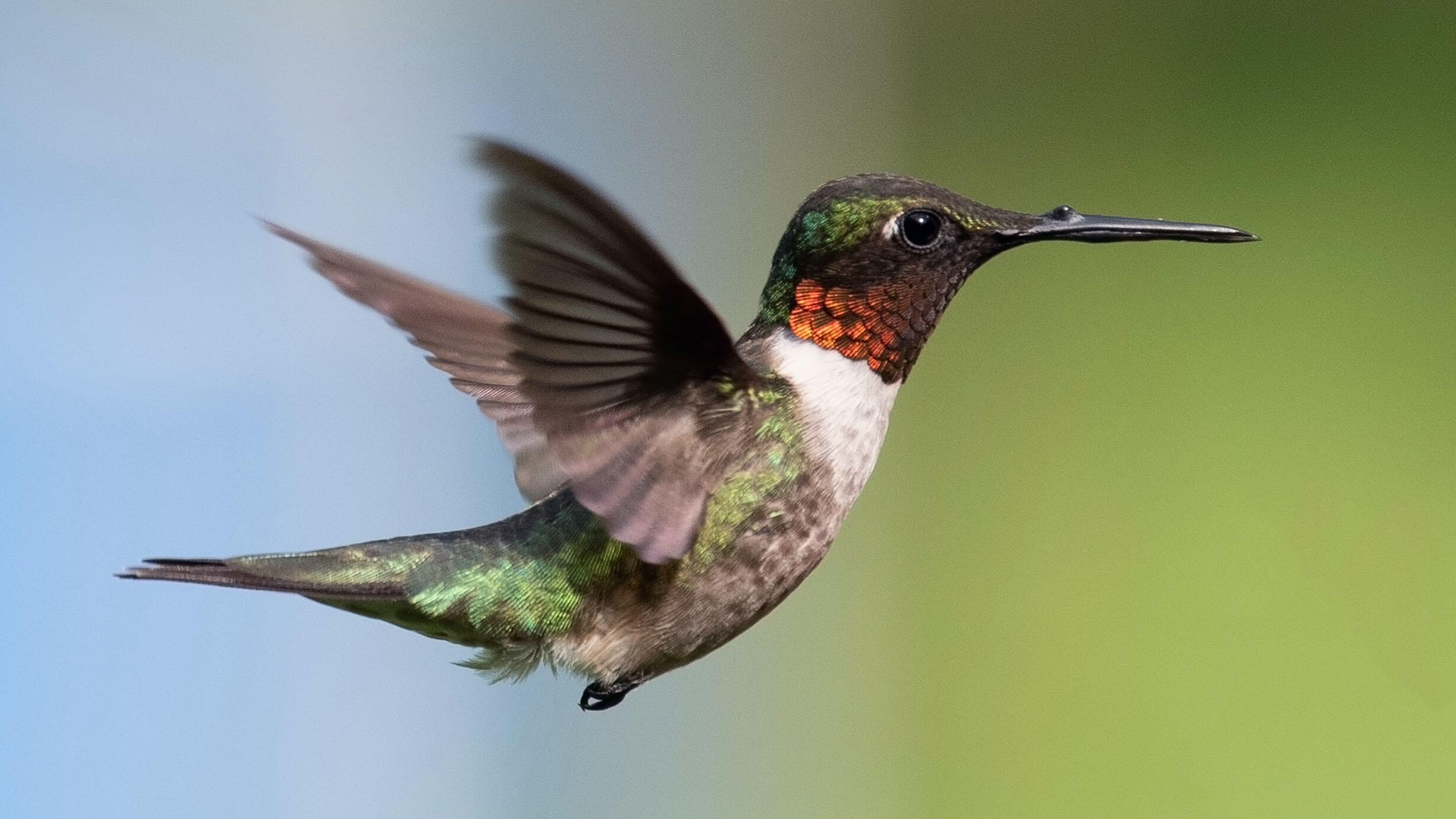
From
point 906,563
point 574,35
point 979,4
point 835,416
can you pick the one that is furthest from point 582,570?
point 979,4

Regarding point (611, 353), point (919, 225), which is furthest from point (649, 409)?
point (919, 225)

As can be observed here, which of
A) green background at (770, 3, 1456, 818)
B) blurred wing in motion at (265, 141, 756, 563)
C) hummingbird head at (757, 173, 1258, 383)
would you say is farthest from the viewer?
green background at (770, 3, 1456, 818)

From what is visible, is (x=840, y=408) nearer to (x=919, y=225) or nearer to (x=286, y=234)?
(x=919, y=225)

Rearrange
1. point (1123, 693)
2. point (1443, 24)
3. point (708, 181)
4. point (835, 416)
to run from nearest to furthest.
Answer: point (835, 416) < point (1443, 24) < point (1123, 693) < point (708, 181)

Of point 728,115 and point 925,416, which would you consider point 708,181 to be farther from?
point 925,416

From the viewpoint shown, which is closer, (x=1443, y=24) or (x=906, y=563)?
(x=1443, y=24)

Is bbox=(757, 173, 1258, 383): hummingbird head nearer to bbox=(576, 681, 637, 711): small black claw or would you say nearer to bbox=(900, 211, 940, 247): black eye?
bbox=(900, 211, 940, 247): black eye

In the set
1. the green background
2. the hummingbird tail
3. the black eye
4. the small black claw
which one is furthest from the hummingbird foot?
the green background
